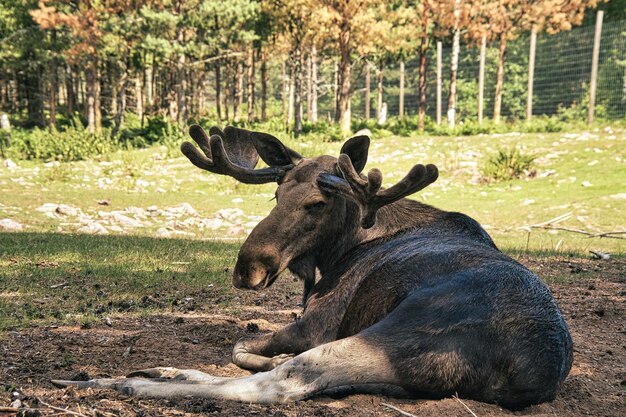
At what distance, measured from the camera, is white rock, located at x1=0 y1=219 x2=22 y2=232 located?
39.2 feet

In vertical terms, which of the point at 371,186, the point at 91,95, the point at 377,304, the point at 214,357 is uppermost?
the point at 91,95

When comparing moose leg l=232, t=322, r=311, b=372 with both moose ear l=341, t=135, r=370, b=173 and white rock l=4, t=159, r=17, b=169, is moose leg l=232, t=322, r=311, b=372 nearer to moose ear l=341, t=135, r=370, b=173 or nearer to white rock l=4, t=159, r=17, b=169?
moose ear l=341, t=135, r=370, b=173

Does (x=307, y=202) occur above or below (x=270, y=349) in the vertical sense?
above

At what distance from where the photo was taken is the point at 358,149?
4973mm

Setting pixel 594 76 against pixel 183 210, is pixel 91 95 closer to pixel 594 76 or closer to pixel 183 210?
pixel 183 210

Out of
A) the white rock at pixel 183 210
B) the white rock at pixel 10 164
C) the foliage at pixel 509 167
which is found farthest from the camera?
the white rock at pixel 10 164

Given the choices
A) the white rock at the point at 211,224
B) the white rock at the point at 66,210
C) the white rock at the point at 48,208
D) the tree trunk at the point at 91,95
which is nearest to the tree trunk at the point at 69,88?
the tree trunk at the point at 91,95

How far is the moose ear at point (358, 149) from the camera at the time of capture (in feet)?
16.1

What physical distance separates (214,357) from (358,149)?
180 cm

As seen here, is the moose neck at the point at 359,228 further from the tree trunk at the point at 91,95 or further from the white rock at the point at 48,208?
the tree trunk at the point at 91,95

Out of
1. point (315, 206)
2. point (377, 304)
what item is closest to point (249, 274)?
point (315, 206)

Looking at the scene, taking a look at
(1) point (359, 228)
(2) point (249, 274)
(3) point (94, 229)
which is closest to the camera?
(2) point (249, 274)

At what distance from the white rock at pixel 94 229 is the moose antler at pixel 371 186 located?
27.5 feet

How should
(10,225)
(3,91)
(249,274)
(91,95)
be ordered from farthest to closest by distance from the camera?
(3,91), (91,95), (10,225), (249,274)
